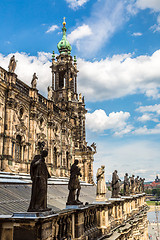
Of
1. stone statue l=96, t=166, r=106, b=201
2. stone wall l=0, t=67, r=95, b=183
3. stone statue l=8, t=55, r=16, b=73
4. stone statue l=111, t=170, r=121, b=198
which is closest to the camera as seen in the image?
stone statue l=96, t=166, r=106, b=201

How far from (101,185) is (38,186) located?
7255 millimetres

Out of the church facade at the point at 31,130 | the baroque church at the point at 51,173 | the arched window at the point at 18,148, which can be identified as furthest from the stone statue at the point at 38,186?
the arched window at the point at 18,148

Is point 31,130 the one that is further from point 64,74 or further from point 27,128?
point 64,74

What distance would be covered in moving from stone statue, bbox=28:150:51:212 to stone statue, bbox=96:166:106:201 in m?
6.63

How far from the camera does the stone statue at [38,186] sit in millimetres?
6561

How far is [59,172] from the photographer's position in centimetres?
2953

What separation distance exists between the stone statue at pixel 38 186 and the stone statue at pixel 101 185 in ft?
21.8

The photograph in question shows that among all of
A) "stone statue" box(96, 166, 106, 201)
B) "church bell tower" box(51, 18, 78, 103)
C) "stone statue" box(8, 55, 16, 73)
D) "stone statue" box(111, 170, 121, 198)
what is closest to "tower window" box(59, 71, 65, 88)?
"church bell tower" box(51, 18, 78, 103)

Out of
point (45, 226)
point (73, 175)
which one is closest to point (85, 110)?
point (73, 175)

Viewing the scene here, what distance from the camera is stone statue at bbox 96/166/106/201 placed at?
1302cm

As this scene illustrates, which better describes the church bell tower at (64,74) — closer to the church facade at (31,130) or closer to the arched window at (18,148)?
the church facade at (31,130)

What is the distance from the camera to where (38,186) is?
22.1 ft

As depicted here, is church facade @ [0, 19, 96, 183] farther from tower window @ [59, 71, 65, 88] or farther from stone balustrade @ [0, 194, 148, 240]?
tower window @ [59, 71, 65, 88]

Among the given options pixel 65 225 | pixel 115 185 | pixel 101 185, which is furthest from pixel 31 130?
pixel 65 225
